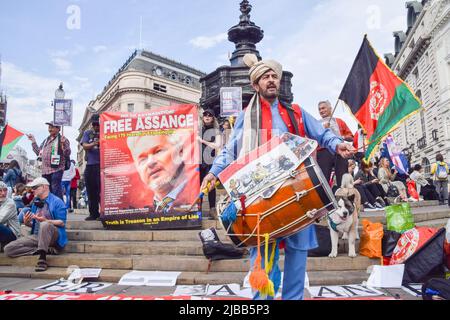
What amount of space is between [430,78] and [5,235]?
4789cm

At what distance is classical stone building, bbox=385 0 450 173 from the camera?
119ft

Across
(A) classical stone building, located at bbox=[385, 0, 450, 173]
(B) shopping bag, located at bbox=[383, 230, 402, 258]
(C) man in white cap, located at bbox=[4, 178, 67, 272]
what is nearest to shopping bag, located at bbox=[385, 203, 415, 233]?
(B) shopping bag, located at bbox=[383, 230, 402, 258]

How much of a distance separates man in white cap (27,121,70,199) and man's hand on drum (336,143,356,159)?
6.07m

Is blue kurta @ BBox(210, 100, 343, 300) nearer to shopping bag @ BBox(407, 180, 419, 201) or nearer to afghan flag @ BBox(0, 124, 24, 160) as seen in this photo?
afghan flag @ BBox(0, 124, 24, 160)

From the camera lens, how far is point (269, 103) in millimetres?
2570

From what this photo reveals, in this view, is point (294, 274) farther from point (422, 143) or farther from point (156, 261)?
point (422, 143)

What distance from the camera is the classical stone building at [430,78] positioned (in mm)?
36281

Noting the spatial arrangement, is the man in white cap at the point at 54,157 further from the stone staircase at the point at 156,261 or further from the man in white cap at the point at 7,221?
the stone staircase at the point at 156,261

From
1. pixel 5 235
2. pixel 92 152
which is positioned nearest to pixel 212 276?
pixel 92 152

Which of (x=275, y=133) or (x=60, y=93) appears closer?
(x=275, y=133)

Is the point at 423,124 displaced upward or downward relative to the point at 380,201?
upward

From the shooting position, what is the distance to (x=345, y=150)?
224 centimetres
